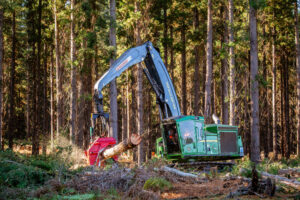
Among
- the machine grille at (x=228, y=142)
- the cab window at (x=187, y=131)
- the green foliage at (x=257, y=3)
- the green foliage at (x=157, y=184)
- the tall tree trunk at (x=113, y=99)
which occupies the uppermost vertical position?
the green foliage at (x=257, y=3)

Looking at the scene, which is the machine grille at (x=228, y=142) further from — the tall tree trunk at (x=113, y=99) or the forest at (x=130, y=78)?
the tall tree trunk at (x=113, y=99)

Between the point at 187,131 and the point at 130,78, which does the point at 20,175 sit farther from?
the point at 130,78

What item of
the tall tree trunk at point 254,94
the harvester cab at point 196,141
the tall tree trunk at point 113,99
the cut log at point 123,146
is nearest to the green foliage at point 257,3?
the tall tree trunk at point 254,94

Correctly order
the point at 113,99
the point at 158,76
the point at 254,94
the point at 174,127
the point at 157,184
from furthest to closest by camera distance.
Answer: the point at 113,99, the point at 254,94, the point at 158,76, the point at 174,127, the point at 157,184

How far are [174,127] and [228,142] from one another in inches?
109

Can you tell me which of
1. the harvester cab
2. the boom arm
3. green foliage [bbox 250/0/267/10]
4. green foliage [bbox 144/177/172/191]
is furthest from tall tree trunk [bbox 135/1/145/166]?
green foliage [bbox 144/177/172/191]

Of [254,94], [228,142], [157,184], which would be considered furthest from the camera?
[254,94]

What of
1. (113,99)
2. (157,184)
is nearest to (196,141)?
(113,99)

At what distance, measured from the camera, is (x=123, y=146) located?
12859 millimetres

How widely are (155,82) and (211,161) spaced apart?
14.1ft

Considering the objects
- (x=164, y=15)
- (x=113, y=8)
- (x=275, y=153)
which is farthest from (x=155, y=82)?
(x=275, y=153)

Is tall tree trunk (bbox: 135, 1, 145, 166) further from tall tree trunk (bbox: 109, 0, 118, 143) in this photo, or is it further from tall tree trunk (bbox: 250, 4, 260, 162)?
tall tree trunk (bbox: 250, 4, 260, 162)

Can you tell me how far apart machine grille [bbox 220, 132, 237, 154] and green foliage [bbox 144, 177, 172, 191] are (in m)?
7.40

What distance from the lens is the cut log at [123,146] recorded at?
1223 cm
